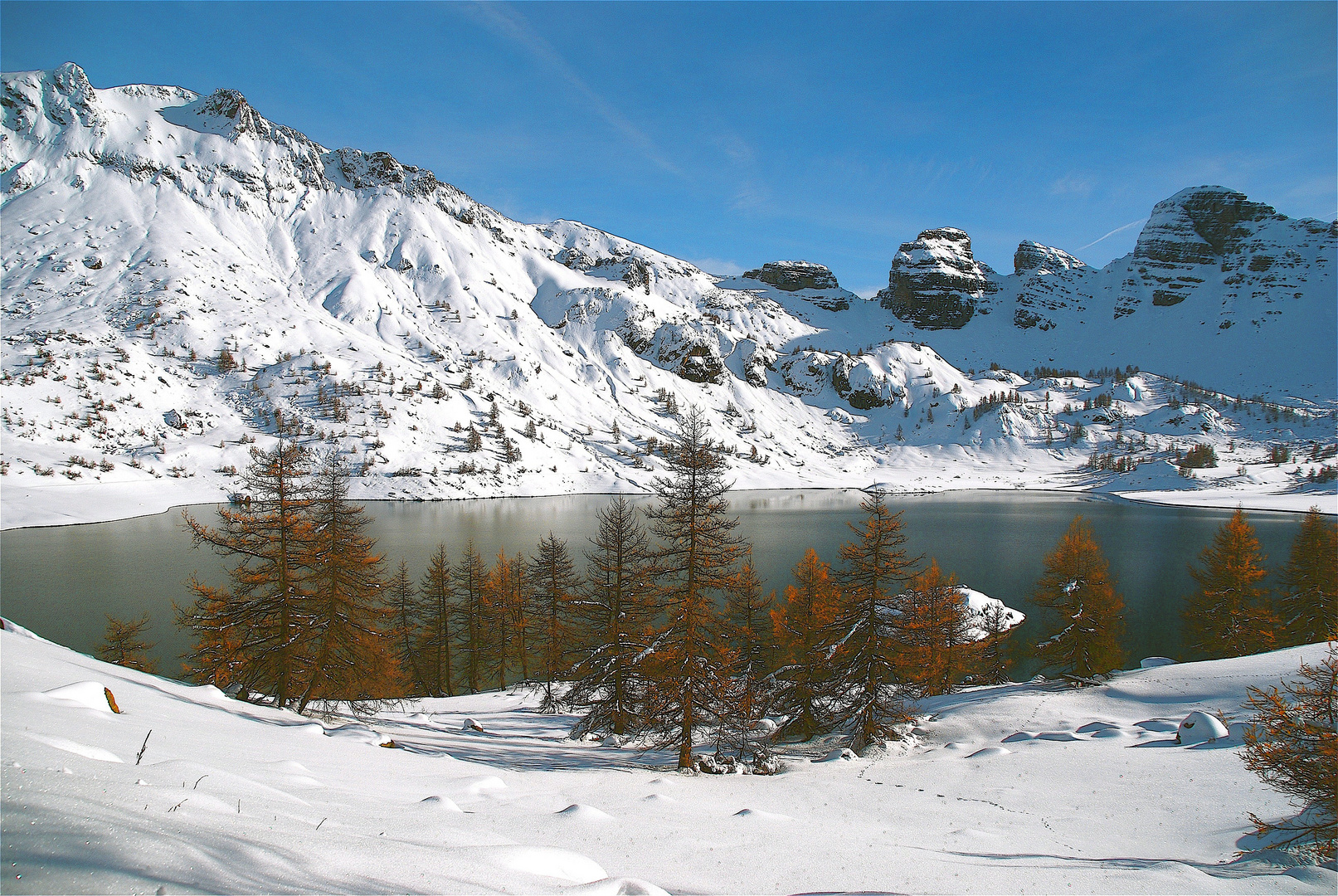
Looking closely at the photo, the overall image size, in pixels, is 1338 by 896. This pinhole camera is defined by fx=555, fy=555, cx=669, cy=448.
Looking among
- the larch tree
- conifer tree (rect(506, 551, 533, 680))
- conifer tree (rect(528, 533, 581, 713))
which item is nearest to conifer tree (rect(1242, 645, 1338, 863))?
conifer tree (rect(528, 533, 581, 713))

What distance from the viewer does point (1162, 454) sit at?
165000 mm

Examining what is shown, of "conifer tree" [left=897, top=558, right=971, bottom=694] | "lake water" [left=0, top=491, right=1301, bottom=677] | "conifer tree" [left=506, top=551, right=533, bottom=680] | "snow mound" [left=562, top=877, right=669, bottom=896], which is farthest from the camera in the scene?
"lake water" [left=0, top=491, right=1301, bottom=677]

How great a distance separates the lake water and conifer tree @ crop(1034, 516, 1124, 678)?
6633mm

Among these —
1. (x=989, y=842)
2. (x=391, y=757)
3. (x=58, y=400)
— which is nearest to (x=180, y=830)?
(x=391, y=757)

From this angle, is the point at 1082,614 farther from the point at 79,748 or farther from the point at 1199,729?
the point at 79,748

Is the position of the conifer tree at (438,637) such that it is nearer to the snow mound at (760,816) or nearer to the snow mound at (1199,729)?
the snow mound at (760,816)

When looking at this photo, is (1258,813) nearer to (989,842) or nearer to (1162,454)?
(989,842)

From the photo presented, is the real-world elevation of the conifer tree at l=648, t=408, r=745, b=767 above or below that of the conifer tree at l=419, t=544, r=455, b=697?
above

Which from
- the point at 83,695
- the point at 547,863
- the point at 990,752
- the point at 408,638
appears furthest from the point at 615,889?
the point at 408,638

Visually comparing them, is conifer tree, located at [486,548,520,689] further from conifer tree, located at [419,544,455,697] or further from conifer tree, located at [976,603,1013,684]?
conifer tree, located at [976,603,1013,684]

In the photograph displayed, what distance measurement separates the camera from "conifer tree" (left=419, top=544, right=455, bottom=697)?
28422mm

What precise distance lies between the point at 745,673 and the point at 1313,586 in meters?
32.5

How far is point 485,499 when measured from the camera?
104 meters

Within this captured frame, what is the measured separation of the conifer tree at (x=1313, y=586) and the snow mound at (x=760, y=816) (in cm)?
3549
